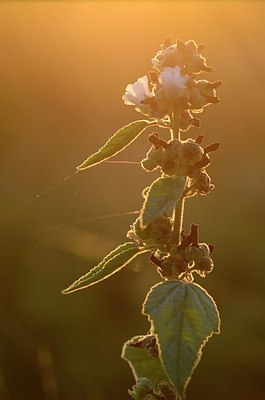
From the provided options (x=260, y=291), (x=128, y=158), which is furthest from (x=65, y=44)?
(x=260, y=291)

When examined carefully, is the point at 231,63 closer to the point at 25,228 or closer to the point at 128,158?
the point at 128,158

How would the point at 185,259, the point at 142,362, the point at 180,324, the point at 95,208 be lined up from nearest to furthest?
the point at 180,324, the point at 185,259, the point at 142,362, the point at 95,208

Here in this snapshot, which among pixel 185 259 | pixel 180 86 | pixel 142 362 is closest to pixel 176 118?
pixel 180 86

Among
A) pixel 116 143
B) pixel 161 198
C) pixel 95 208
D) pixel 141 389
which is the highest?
pixel 95 208

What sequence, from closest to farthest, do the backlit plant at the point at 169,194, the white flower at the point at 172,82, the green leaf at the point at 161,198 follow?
the green leaf at the point at 161,198
the backlit plant at the point at 169,194
the white flower at the point at 172,82

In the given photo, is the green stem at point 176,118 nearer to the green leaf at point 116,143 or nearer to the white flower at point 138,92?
the green leaf at point 116,143

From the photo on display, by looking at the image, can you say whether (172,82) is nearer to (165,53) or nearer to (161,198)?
(165,53)

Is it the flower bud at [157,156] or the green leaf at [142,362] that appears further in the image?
the green leaf at [142,362]

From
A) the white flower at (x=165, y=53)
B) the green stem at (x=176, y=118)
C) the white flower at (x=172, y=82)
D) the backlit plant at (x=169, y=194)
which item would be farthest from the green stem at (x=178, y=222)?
the white flower at (x=165, y=53)
